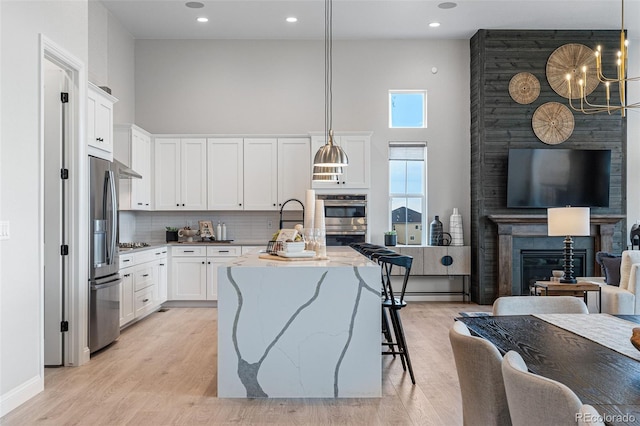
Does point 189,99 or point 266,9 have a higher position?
point 266,9

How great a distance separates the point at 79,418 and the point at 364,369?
5.92 ft

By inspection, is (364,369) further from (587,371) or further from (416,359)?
(587,371)

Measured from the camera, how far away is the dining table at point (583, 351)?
139 centimetres

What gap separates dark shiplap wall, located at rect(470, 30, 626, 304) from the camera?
7410 millimetres

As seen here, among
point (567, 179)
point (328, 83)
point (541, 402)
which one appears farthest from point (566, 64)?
point (541, 402)

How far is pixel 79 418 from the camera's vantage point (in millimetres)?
3221

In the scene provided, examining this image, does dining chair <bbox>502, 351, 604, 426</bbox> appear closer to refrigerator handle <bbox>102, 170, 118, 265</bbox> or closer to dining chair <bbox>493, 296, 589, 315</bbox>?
dining chair <bbox>493, 296, 589, 315</bbox>

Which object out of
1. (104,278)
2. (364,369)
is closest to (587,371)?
(364,369)

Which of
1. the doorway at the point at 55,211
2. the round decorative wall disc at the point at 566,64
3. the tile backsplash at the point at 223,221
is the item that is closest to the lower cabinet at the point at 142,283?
the tile backsplash at the point at 223,221

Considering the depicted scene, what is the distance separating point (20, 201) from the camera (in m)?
3.54

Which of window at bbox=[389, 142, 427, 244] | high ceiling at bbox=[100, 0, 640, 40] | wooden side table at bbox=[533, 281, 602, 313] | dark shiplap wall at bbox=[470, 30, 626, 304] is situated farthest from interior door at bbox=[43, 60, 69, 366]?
dark shiplap wall at bbox=[470, 30, 626, 304]

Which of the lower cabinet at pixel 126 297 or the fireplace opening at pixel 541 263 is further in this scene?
the fireplace opening at pixel 541 263

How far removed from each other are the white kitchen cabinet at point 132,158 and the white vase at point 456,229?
14.3 feet

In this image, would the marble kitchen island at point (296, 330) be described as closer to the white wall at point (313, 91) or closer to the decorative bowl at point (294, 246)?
the decorative bowl at point (294, 246)
